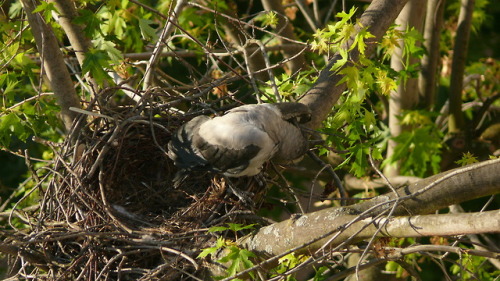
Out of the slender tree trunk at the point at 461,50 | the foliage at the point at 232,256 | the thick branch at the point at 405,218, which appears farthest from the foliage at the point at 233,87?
the slender tree trunk at the point at 461,50

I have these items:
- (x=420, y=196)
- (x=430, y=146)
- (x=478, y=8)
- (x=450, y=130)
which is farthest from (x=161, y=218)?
(x=478, y=8)

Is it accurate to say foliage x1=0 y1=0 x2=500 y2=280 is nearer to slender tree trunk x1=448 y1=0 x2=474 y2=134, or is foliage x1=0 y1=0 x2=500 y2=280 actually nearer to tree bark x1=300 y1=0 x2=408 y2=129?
tree bark x1=300 y1=0 x2=408 y2=129

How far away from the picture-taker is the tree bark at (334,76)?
3.32 metres

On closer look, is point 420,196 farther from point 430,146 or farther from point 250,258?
point 430,146

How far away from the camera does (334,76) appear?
3340 mm

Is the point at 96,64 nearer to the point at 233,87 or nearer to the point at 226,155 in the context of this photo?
the point at 226,155

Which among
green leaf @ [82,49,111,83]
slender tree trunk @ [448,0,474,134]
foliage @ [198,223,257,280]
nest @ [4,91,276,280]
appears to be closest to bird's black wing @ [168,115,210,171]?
nest @ [4,91,276,280]

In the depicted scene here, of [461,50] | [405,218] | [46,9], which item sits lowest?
[461,50]

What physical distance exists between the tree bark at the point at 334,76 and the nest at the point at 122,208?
0.50 metres

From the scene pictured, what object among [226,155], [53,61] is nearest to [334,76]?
[226,155]

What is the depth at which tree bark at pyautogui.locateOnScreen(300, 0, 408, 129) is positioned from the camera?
3320 millimetres

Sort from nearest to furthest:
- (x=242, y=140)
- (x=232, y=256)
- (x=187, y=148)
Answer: (x=232, y=256), (x=242, y=140), (x=187, y=148)

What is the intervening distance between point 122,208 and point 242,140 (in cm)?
77

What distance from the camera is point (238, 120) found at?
3311 mm
